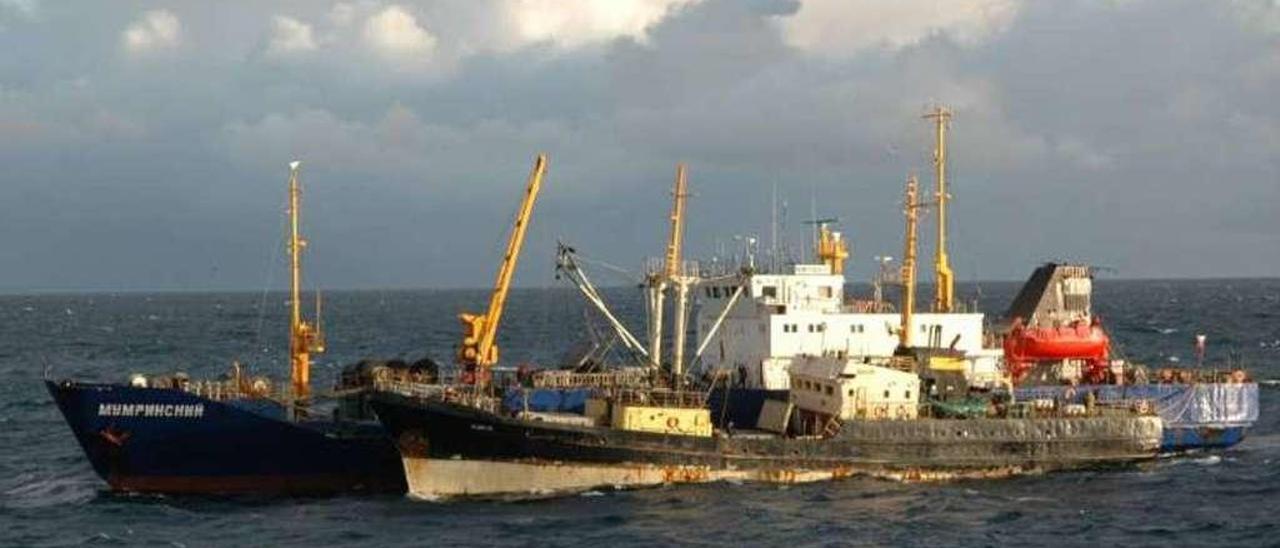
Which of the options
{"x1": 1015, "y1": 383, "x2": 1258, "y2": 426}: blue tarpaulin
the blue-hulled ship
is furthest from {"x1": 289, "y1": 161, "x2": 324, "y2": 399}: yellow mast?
{"x1": 1015, "y1": 383, "x2": 1258, "y2": 426}: blue tarpaulin

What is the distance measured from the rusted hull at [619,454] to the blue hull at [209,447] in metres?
3.38

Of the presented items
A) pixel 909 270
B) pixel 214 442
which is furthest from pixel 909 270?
pixel 214 442

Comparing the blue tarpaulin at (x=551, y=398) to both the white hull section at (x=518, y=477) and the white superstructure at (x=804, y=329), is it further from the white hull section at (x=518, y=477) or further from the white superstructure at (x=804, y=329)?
the white superstructure at (x=804, y=329)

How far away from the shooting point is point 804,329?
55.8 m

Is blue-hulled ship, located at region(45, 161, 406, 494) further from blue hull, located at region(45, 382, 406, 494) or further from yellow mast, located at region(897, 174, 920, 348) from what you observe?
yellow mast, located at region(897, 174, 920, 348)

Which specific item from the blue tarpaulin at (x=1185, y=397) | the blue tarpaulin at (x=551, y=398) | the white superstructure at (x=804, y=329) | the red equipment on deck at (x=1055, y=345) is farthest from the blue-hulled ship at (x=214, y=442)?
the red equipment on deck at (x=1055, y=345)

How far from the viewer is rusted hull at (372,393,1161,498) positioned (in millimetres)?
46969

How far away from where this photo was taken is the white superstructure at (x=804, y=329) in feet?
182

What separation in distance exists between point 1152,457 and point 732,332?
48.7ft

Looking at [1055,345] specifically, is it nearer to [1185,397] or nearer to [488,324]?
[1185,397]

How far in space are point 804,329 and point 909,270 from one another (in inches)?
163

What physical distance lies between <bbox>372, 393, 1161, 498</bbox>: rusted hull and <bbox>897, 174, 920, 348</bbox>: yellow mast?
18.6 feet

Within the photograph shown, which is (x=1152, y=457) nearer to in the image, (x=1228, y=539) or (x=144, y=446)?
(x=1228, y=539)

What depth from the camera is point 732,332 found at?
5794 centimetres
